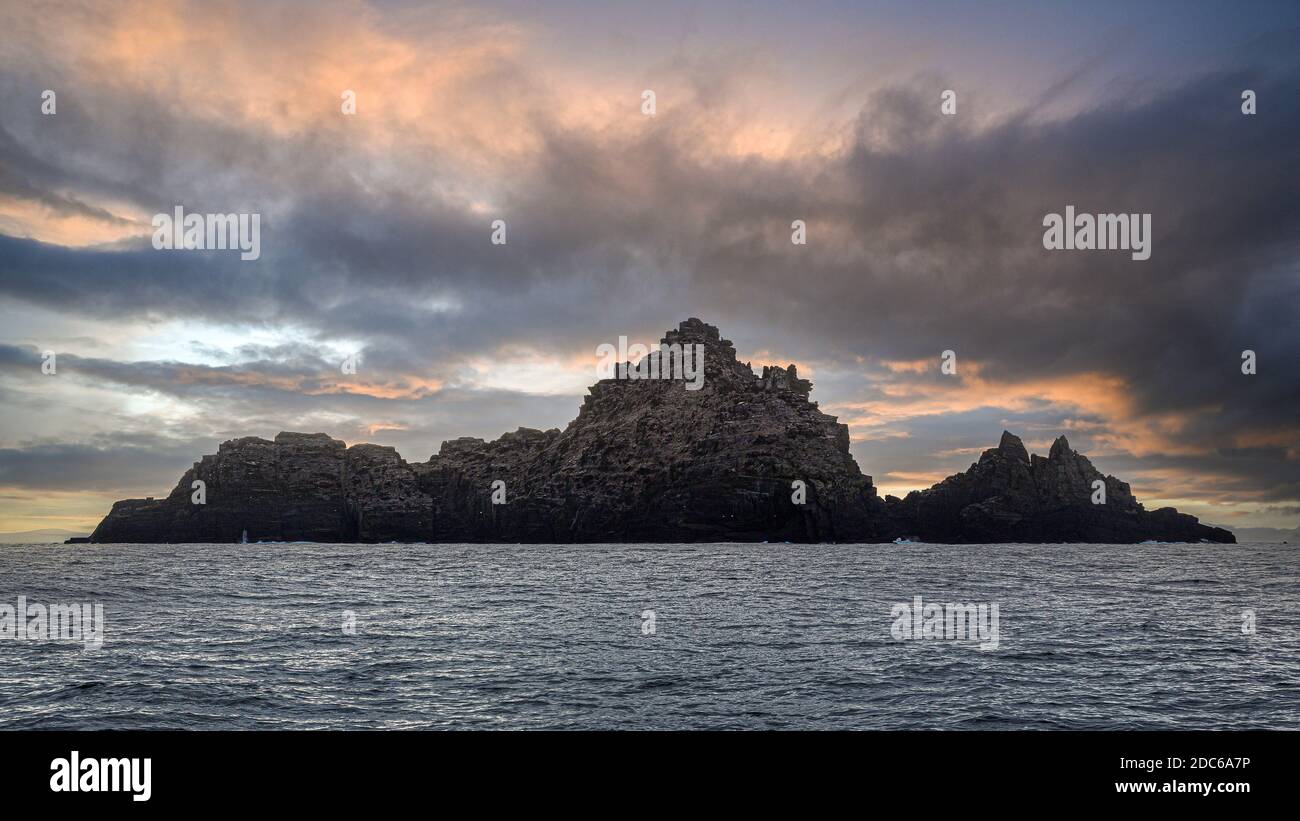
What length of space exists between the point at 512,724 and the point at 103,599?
186 ft

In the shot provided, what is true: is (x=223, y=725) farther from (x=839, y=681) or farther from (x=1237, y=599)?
(x=1237, y=599)

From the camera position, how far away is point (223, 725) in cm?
2241

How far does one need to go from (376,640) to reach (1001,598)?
1932 inches

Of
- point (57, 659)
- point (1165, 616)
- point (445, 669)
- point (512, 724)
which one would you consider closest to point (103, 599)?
point (57, 659)

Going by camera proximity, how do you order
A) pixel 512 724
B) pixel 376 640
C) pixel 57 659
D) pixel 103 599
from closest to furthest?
pixel 512 724, pixel 57 659, pixel 376 640, pixel 103 599

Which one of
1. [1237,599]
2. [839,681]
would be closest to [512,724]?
[839,681]

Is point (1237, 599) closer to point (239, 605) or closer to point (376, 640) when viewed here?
point (376, 640)

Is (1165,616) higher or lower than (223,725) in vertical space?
lower

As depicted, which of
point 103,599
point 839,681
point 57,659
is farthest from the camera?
point 103,599
